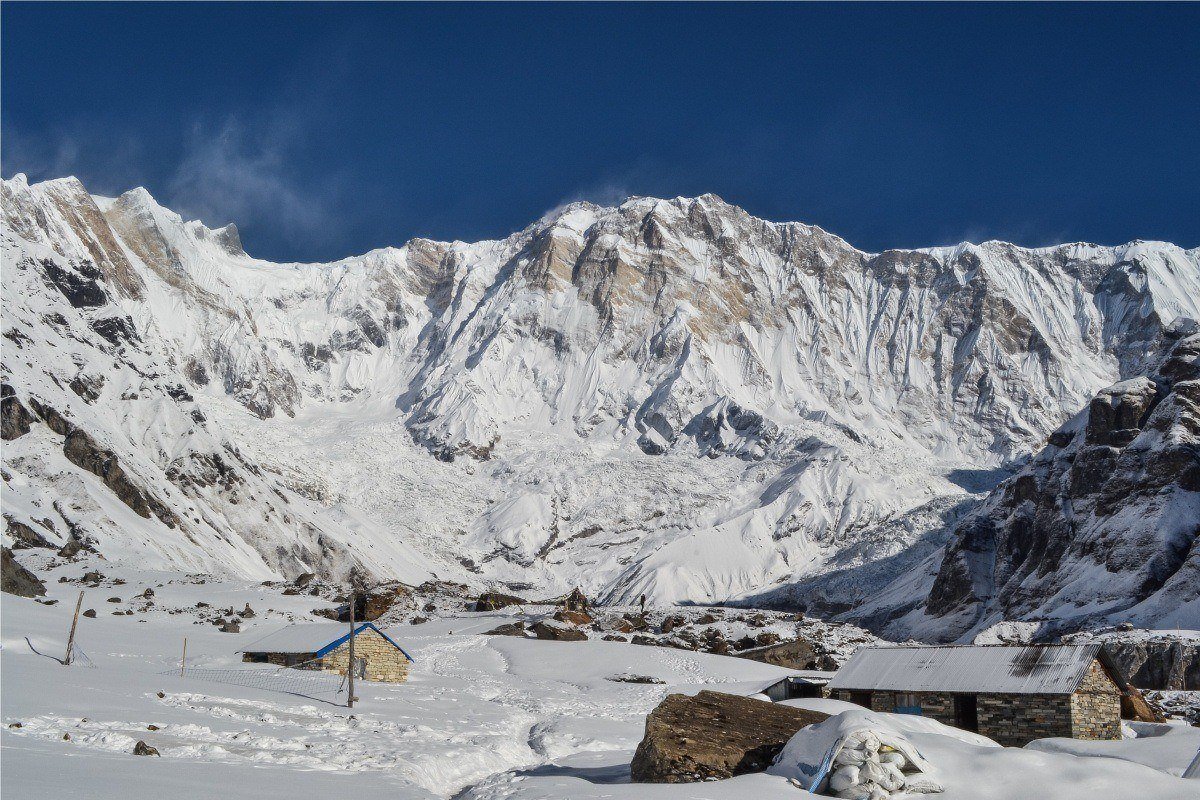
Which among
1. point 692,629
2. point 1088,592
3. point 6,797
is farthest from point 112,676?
point 1088,592

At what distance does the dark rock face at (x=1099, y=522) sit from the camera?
118m

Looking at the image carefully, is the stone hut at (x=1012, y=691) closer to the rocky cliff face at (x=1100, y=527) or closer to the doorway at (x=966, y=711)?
the doorway at (x=966, y=711)

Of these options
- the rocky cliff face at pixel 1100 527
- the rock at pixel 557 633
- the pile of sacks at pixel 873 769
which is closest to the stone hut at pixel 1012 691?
the pile of sacks at pixel 873 769

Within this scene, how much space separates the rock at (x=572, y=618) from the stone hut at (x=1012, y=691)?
56002 millimetres

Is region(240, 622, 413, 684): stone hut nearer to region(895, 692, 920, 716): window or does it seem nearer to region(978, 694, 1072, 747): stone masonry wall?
region(895, 692, 920, 716): window

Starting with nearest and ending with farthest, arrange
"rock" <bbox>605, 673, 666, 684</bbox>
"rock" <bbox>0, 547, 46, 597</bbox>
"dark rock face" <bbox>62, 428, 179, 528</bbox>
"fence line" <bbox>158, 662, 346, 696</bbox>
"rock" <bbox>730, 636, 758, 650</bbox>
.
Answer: "fence line" <bbox>158, 662, 346, 696</bbox> → "rock" <bbox>605, 673, 666, 684</bbox> → "rock" <bbox>0, 547, 46, 597</bbox> → "rock" <bbox>730, 636, 758, 650</bbox> → "dark rock face" <bbox>62, 428, 179, 528</bbox>

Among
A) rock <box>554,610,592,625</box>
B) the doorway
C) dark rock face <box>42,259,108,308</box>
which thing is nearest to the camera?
the doorway

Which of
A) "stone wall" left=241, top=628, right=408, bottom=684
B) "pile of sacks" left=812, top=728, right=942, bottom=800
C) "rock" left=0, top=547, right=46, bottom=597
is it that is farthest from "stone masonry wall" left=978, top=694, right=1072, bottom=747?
"rock" left=0, top=547, right=46, bottom=597

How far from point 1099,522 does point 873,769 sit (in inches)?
5223

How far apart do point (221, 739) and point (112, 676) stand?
12796 millimetres

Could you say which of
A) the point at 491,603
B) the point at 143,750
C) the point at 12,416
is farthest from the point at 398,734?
the point at 12,416

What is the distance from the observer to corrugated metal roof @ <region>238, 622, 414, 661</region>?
168 ft

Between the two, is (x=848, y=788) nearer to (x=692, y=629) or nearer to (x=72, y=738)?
(x=72, y=738)

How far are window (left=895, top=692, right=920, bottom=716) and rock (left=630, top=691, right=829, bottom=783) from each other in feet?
52.5
